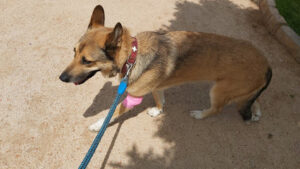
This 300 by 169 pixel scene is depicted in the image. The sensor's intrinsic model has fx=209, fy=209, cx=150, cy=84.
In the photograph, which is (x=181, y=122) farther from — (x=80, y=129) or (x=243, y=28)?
(x=243, y=28)

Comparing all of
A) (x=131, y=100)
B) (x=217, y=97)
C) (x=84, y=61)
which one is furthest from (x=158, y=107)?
(x=84, y=61)

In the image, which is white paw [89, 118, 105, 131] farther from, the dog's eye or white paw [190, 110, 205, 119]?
white paw [190, 110, 205, 119]

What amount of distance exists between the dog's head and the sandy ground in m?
1.48

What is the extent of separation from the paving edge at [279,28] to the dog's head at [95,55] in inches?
201

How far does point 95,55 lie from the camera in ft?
9.48

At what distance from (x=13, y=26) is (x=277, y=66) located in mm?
7266

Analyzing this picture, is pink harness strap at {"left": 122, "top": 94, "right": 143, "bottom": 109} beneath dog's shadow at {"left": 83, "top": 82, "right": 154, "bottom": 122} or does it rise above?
above

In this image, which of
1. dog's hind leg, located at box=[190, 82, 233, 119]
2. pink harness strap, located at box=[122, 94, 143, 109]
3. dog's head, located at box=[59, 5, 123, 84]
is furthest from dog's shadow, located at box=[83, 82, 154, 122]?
dog's head, located at box=[59, 5, 123, 84]

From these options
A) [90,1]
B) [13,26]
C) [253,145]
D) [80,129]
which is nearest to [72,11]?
[90,1]

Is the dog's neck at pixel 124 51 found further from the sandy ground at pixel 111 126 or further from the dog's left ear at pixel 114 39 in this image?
the sandy ground at pixel 111 126

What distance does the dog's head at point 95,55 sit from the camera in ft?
9.33

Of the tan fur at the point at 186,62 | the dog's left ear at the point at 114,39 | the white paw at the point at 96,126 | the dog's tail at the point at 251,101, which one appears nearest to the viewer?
the dog's left ear at the point at 114,39

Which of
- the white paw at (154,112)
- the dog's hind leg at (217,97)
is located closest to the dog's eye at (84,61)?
the white paw at (154,112)

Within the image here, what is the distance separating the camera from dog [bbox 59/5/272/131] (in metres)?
2.98
